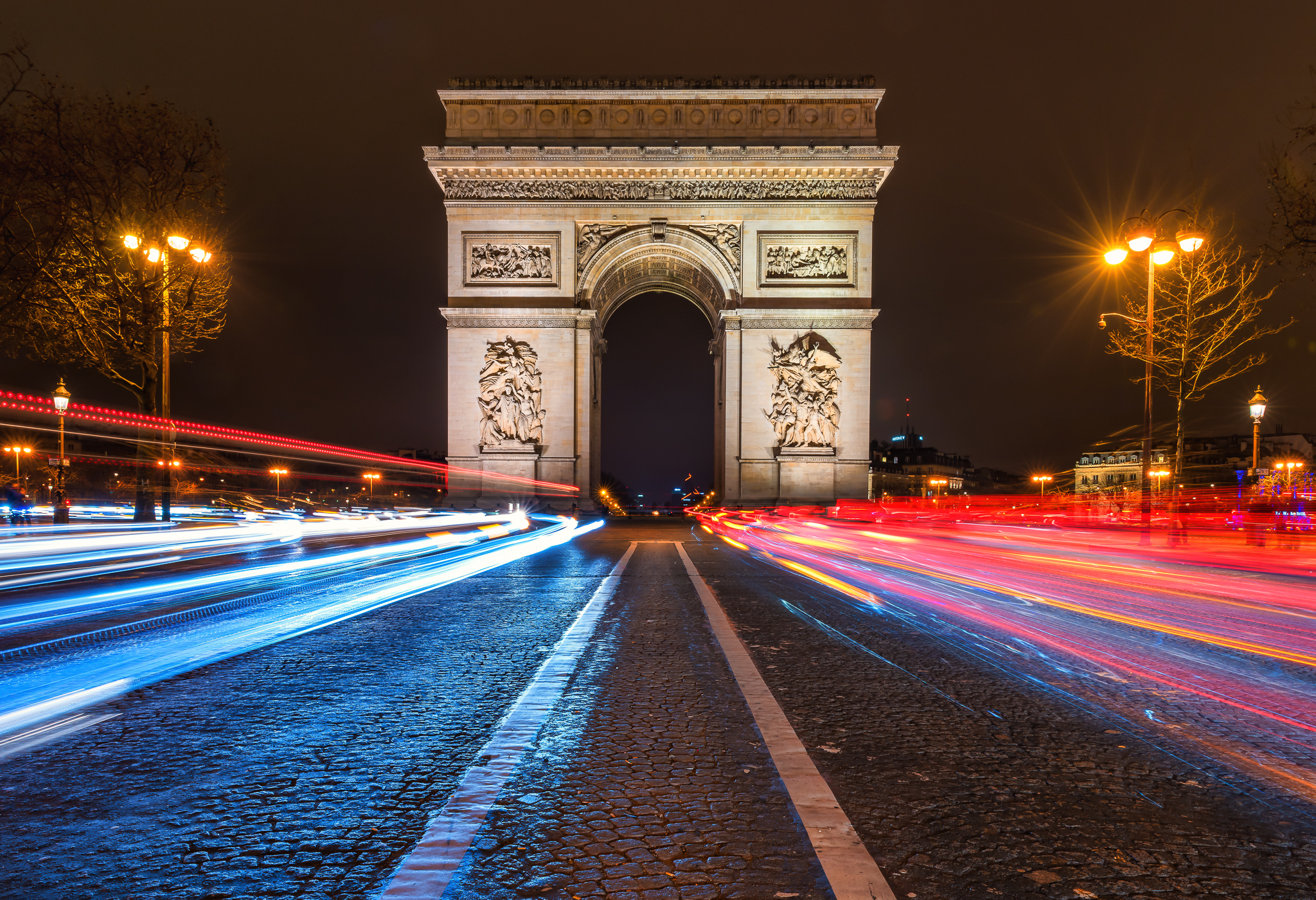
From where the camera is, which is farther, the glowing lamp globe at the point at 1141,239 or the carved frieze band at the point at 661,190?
the carved frieze band at the point at 661,190

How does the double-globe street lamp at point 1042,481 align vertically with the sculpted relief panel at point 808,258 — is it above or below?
below

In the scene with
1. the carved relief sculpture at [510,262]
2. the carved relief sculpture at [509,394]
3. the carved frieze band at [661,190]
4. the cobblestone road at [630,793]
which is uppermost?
the carved frieze band at [661,190]

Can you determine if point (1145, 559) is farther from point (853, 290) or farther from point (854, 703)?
point (853, 290)

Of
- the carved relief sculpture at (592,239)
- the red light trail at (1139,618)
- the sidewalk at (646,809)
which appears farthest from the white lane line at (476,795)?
the carved relief sculpture at (592,239)

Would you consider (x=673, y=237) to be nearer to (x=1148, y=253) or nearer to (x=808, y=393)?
(x=808, y=393)

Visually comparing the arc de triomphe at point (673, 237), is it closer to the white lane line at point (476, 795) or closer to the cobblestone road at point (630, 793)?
the cobblestone road at point (630, 793)

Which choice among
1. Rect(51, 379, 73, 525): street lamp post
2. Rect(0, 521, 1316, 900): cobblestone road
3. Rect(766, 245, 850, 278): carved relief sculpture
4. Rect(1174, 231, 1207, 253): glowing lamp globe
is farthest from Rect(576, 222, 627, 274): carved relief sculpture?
Rect(0, 521, 1316, 900): cobblestone road

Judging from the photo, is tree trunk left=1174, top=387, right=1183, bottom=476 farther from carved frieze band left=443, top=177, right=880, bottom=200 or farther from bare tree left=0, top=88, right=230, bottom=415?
bare tree left=0, top=88, right=230, bottom=415
